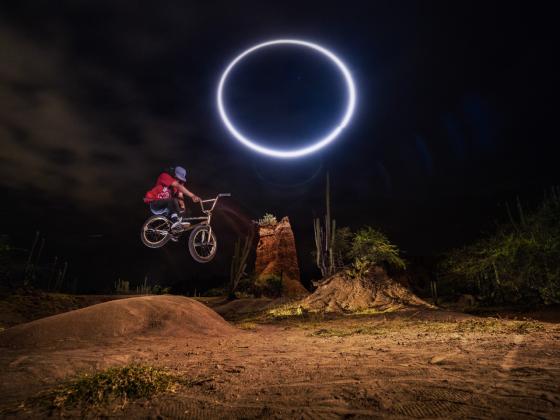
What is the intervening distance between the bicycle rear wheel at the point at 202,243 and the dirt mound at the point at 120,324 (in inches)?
81.3

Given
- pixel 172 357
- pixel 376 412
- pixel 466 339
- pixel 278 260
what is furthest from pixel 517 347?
pixel 278 260

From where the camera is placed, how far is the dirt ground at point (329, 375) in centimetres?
348

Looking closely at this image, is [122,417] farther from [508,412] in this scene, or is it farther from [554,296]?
[554,296]

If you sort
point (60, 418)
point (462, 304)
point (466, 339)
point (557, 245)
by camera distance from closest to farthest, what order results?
point (60, 418), point (466, 339), point (557, 245), point (462, 304)

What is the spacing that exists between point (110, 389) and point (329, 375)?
9.81 feet

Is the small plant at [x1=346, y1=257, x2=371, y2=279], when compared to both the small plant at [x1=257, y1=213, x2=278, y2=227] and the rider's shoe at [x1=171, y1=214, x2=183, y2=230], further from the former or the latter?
the small plant at [x1=257, y1=213, x2=278, y2=227]

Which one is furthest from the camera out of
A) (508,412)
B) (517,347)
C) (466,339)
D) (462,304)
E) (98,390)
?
(462,304)

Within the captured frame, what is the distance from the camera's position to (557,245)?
52.3ft

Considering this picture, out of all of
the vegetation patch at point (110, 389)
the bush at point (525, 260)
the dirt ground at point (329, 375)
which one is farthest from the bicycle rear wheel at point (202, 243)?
the bush at point (525, 260)

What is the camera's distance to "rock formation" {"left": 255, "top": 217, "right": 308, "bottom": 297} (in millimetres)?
34781

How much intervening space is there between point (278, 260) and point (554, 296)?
24029 mm

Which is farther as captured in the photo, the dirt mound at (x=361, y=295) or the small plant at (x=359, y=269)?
the small plant at (x=359, y=269)

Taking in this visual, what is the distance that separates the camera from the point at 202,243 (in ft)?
37.5

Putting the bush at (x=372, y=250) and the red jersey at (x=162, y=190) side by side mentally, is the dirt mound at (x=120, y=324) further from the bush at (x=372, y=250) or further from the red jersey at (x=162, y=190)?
the bush at (x=372, y=250)
